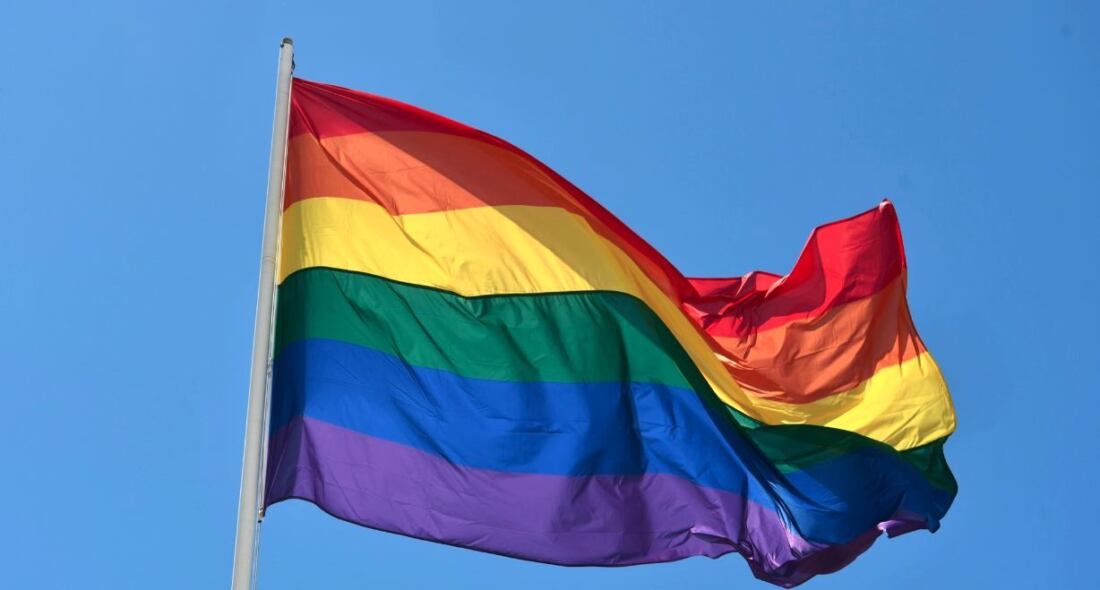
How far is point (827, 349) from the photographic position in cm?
1583

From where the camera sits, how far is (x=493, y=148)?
47.2 feet

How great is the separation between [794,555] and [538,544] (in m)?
2.56

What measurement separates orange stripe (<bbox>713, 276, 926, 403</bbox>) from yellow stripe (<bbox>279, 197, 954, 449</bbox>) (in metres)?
0.15

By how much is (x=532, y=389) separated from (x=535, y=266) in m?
1.16

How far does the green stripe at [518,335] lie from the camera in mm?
13141

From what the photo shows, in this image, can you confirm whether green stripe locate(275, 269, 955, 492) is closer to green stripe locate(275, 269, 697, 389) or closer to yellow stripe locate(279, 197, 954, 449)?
green stripe locate(275, 269, 697, 389)

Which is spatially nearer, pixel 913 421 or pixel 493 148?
pixel 493 148

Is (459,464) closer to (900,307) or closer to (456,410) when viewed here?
(456,410)

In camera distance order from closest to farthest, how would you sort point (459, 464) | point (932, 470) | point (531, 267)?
point (459, 464) < point (531, 267) < point (932, 470)

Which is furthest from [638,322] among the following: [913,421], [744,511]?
[913,421]

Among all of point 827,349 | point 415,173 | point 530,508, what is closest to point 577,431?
point 530,508

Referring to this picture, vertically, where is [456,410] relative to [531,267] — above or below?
below

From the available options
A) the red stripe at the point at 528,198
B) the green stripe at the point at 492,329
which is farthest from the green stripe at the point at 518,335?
the red stripe at the point at 528,198

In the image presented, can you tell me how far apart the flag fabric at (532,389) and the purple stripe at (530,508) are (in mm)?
18
